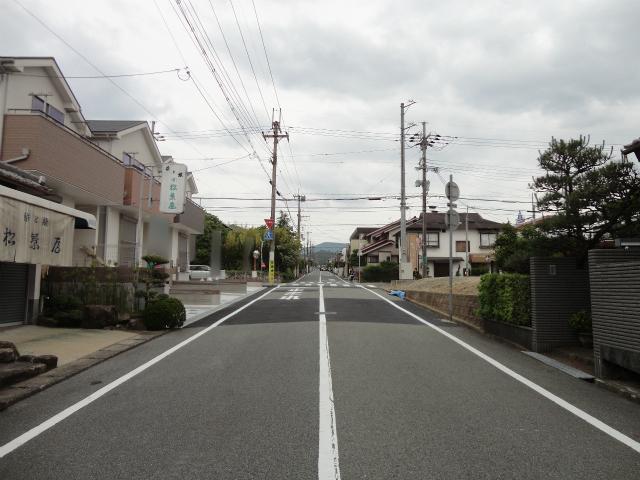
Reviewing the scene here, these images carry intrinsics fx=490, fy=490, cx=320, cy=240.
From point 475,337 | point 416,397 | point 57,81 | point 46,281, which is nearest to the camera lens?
point 416,397

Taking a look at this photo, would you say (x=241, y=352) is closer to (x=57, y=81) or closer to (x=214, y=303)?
(x=214, y=303)

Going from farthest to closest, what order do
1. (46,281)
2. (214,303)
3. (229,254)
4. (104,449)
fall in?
(229,254) → (214,303) → (46,281) → (104,449)

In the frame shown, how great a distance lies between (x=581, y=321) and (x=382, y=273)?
40.9 meters

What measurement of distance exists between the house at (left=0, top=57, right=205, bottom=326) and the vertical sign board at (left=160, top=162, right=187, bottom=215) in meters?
0.96

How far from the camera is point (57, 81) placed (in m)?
17.9

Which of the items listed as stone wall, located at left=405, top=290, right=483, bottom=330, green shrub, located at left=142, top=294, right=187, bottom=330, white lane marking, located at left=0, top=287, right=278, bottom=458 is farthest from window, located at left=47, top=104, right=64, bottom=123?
stone wall, located at left=405, top=290, right=483, bottom=330

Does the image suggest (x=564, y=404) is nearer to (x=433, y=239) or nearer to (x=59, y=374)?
(x=59, y=374)

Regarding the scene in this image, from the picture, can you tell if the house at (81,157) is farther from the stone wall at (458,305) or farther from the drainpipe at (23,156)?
the stone wall at (458,305)

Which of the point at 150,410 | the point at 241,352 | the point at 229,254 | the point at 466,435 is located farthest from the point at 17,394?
the point at 229,254

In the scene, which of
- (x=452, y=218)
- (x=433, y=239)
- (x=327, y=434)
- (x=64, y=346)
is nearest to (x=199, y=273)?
(x=433, y=239)

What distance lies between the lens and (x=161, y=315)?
1254 cm

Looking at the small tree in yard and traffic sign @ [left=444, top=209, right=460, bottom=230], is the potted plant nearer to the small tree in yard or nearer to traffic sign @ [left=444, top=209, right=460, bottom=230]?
the small tree in yard

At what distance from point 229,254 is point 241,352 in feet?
151

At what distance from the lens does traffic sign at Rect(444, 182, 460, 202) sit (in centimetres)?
1507
